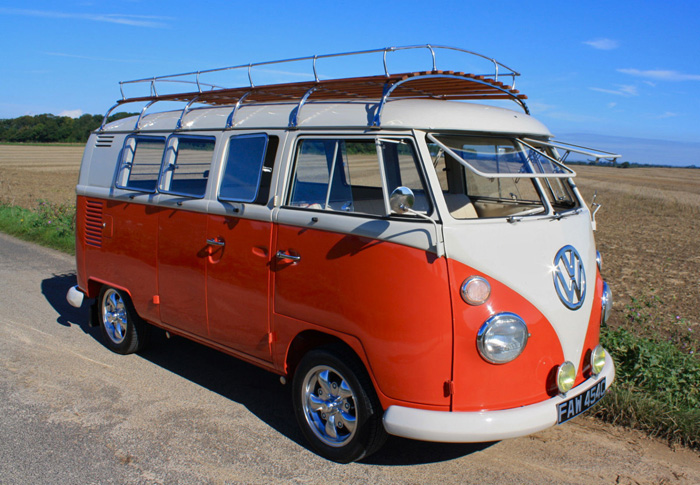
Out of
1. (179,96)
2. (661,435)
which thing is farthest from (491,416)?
(179,96)

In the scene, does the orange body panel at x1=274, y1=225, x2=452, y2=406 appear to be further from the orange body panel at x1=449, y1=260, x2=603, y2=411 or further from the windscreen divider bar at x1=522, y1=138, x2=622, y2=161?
the windscreen divider bar at x1=522, y1=138, x2=622, y2=161

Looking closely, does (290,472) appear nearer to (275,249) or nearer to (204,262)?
(275,249)

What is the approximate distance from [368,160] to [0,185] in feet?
90.8

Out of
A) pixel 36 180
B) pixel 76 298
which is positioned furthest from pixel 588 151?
pixel 36 180

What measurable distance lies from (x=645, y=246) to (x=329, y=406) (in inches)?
501

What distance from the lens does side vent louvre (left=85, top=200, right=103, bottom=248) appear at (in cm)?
613

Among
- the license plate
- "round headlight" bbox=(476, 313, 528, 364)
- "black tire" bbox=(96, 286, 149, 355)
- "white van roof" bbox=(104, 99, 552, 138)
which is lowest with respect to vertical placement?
"black tire" bbox=(96, 286, 149, 355)

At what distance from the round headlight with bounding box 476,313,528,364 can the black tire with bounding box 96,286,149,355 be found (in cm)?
381

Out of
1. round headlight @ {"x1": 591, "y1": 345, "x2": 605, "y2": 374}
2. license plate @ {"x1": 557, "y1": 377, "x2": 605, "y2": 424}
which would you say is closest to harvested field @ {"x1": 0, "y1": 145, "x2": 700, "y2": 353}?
round headlight @ {"x1": 591, "y1": 345, "x2": 605, "y2": 374}

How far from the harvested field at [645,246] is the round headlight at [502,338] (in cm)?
262

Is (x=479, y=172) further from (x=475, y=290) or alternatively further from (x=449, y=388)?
(x=449, y=388)

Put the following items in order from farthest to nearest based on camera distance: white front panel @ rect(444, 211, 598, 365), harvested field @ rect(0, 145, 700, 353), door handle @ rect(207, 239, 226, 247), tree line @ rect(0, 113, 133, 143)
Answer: tree line @ rect(0, 113, 133, 143)
harvested field @ rect(0, 145, 700, 353)
door handle @ rect(207, 239, 226, 247)
white front panel @ rect(444, 211, 598, 365)

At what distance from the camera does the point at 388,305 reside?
354 cm

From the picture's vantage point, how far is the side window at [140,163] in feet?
18.2
